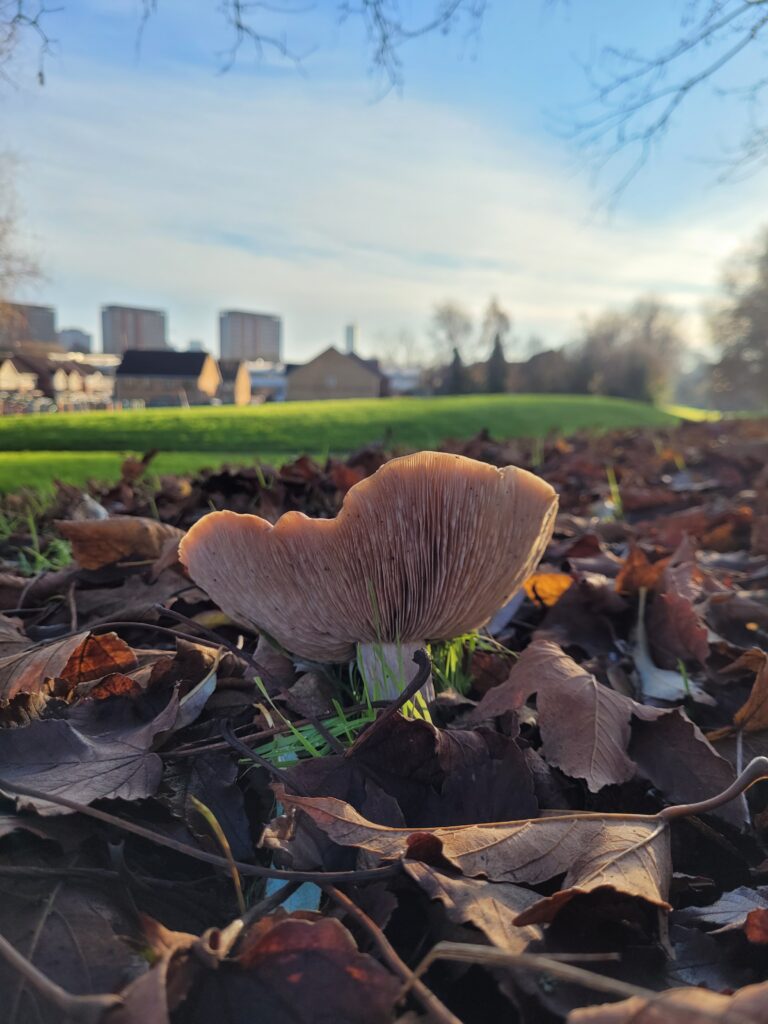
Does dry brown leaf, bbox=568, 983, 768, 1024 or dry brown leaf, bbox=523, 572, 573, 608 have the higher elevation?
Result: dry brown leaf, bbox=523, 572, 573, 608

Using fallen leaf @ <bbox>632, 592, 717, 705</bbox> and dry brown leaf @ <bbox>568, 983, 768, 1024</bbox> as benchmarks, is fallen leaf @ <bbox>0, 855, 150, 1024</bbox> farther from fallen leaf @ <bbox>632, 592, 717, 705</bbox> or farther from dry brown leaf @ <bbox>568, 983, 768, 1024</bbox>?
fallen leaf @ <bbox>632, 592, 717, 705</bbox>

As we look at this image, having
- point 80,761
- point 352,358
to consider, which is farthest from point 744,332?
point 80,761

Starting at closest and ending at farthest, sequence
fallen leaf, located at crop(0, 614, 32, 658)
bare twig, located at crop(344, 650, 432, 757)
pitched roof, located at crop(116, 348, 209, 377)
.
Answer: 1. bare twig, located at crop(344, 650, 432, 757)
2. fallen leaf, located at crop(0, 614, 32, 658)
3. pitched roof, located at crop(116, 348, 209, 377)

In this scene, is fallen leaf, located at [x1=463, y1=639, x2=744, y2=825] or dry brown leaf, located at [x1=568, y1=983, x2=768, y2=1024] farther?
fallen leaf, located at [x1=463, y1=639, x2=744, y2=825]

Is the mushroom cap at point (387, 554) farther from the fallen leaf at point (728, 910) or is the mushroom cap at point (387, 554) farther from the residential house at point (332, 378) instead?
the residential house at point (332, 378)

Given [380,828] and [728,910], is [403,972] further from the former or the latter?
[728,910]

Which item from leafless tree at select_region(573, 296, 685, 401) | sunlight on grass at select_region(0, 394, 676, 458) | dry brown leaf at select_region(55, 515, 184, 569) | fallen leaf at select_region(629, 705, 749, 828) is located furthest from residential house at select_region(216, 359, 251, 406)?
fallen leaf at select_region(629, 705, 749, 828)
